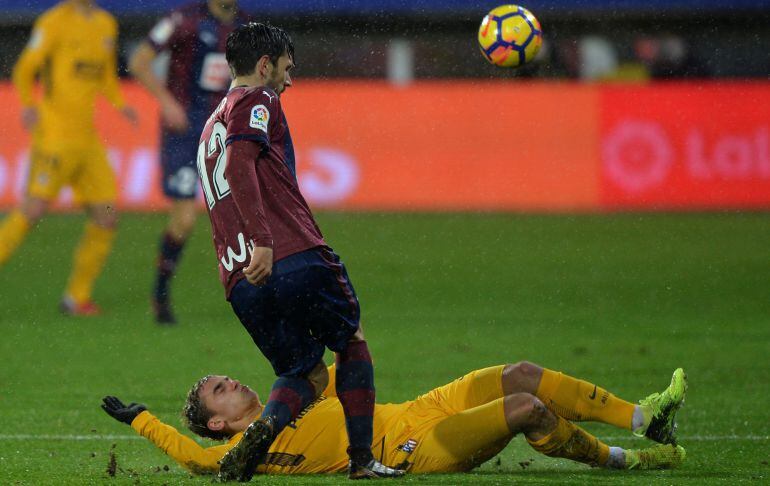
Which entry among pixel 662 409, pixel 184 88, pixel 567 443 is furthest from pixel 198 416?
pixel 184 88

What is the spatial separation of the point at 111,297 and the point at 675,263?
566cm

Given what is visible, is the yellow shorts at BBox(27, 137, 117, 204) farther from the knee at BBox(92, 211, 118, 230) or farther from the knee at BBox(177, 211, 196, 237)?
the knee at BBox(177, 211, 196, 237)

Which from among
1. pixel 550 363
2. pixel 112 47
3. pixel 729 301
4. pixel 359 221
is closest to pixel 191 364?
pixel 550 363

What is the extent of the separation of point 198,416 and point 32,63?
6.48 metres

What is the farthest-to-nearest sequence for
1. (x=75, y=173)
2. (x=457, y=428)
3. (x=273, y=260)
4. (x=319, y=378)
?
(x=75, y=173) < (x=457, y=428) < (x=319, y=378) < (x=273, y=260)

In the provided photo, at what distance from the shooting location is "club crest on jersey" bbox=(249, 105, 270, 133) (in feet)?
17.0

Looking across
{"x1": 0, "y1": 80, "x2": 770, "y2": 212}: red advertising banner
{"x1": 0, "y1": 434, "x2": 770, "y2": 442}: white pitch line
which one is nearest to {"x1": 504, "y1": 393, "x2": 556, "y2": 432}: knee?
{"x1": 0, "y1": 434, "x2": 770, "y2": 442}: white pitch line

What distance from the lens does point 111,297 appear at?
477 inches

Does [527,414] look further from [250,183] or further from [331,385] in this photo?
[250,183]

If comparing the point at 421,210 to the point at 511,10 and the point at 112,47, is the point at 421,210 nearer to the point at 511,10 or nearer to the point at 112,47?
the point at 112,47

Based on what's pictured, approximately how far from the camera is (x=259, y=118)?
519cm

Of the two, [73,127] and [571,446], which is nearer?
[571,446]

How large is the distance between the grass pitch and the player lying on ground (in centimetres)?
11

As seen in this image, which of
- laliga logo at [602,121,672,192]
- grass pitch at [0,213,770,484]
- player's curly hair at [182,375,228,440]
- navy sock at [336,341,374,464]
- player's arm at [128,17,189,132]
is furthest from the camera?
laliga logo at [602,121,672,192]
